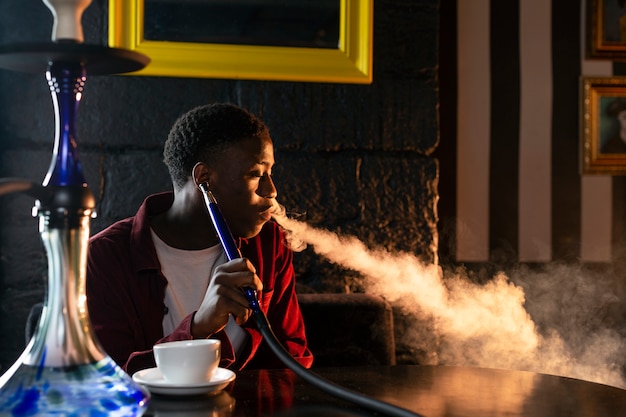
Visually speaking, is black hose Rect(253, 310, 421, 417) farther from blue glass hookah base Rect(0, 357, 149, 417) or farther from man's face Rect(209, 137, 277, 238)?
man's face Rect(209, 137, 277, 238)

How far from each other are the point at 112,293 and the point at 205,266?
266mm

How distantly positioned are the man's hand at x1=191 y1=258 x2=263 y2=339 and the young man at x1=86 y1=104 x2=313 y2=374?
179 mm

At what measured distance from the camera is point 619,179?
3018 millimetres

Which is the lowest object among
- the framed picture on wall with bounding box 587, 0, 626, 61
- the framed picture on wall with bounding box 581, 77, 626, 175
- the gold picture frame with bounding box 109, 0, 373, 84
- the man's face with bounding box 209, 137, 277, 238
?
the man's face with bounding box 209, 137, 277, 238

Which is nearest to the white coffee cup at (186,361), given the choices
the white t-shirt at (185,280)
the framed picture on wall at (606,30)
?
the white t-shirt at (185,280)

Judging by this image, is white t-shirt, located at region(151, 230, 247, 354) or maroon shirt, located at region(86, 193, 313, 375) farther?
white t-shirt, located at region(151, 230, 247, 354)

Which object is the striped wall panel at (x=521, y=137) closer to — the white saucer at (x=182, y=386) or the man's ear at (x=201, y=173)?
the man's ear at (x=201, y=173)

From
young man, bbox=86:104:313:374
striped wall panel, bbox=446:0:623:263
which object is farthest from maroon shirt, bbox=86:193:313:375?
striped wall panel, bbox=446:0:623:263

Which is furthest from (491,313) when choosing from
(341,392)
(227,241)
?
(341,392)

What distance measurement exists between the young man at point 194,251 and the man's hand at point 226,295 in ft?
0.59

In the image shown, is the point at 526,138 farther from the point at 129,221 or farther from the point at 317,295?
the point at 129,221

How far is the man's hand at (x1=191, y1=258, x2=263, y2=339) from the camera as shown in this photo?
154 centimetres

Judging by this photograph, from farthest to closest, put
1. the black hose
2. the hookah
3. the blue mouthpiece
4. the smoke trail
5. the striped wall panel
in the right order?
1. the striped wall panel
2. the smoke trail
3. the blue mouthpiece
4. the black hose
5. the hookah

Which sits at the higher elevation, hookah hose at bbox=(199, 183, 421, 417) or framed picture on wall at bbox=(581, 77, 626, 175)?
framed picture on wall at bbox=(581, 77, 626, 175)
